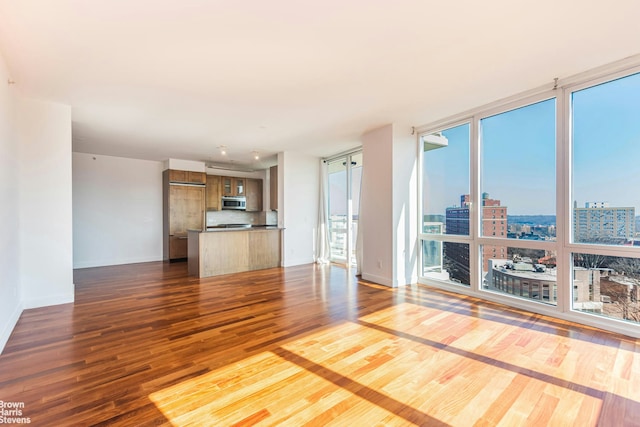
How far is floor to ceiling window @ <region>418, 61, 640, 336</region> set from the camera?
9.59 feet

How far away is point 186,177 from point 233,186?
1393mm

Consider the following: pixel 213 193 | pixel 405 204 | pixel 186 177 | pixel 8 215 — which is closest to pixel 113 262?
pixel 186 177

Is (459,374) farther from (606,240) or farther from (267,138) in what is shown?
(267,138)

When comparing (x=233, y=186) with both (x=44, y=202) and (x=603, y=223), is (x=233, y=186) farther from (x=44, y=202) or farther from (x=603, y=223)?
(x=603, y=223)

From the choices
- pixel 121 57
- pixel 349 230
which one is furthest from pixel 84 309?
pixel 349 230

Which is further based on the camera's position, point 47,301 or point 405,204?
point 405,204

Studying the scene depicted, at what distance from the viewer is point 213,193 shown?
8.20m

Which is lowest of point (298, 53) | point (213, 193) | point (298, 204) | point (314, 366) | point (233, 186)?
point (314, 366)

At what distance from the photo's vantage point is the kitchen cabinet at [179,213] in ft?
A: 24.1

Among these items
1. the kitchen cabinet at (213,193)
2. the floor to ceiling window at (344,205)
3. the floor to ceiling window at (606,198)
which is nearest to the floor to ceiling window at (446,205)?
the floor to ceiling window at (606,198)

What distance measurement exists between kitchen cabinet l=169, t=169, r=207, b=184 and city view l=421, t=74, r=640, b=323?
6139mm

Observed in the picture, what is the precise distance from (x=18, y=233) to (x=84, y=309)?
4.11ft

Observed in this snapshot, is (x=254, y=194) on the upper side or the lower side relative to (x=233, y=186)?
lower

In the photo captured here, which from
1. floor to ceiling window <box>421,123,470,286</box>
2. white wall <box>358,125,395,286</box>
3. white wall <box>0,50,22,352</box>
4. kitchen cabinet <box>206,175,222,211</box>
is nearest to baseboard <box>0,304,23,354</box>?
white wall <box>0,50,22,352</box>
